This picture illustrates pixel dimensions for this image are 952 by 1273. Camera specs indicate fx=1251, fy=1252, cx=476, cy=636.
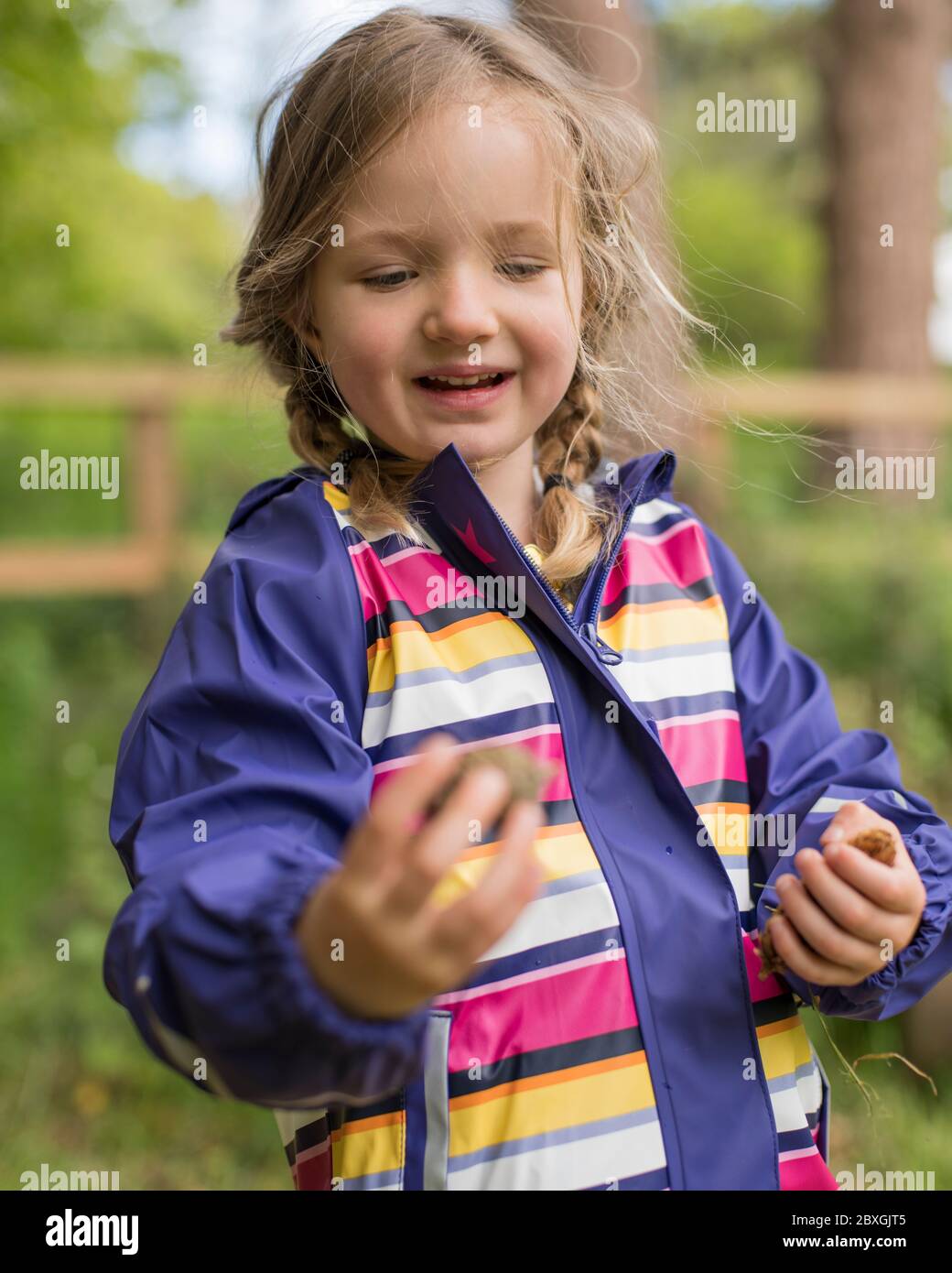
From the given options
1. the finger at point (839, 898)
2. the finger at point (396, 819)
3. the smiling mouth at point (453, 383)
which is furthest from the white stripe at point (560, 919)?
the smiling mouth at point (453, 383)

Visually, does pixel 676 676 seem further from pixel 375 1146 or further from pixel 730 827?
pixel 375 1146

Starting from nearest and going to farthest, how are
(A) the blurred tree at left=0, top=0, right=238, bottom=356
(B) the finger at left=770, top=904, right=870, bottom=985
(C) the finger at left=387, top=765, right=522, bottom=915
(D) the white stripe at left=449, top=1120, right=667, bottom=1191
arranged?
(C) the finger at left=387, top=765, right=522, bottom=915
(D) the white stripe at left=449, top=1120, right=667, bottom=1191
(B) the finger at left=770, top=904, right=870, bottom=985
(A) the blurred tree at left=0, top=0, right=238, bottom=356

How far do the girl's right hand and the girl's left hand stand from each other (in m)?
0.54

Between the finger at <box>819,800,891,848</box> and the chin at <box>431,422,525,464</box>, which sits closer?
the finger at <box>819,800,891,848</box>

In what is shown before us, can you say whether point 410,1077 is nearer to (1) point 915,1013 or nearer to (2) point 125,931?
(2) point 125,931

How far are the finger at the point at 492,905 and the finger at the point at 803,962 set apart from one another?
0.57 m

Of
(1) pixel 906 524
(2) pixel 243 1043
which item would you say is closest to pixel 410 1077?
(2) pixel 243 1043

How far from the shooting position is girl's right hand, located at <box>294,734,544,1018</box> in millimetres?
1033

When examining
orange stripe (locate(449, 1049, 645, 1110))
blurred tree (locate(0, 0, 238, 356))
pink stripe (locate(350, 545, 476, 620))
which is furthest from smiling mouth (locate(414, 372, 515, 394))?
orange stripe (locate(449, 1049, 645, 1110))

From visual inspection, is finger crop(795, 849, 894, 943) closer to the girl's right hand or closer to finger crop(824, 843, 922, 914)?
Answer: finger crop(824, 843, 922, 914)

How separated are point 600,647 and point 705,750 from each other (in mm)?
202

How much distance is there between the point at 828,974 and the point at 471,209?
3.43 ft

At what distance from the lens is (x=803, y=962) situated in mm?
1503

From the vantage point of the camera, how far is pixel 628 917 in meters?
1.49
